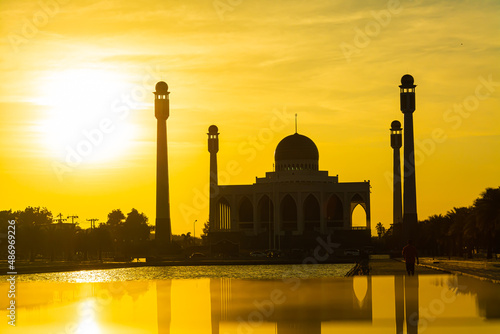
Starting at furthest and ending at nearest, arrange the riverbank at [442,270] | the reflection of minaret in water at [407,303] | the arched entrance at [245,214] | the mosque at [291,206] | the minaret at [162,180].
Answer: the arched entrance at [245,214]
the mosque at [291,206]
the minaret at [162,180]
the riverbank at [442,270]
the reflection of minaret in water at [407,303]

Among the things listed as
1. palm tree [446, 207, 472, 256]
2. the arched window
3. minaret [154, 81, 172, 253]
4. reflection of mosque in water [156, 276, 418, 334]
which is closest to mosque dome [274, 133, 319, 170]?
the arched window

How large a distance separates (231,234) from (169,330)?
128m

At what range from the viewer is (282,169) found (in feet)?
503

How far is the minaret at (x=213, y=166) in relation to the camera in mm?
155375

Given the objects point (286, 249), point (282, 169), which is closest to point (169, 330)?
point (286, 249)

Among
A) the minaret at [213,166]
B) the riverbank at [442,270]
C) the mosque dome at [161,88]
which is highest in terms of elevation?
the mosque dome at [161,88]

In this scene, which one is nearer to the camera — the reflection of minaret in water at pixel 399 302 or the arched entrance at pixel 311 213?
the reflection of minaret in water at pixel 399 302

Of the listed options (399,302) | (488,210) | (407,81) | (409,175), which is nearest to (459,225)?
(488,210)

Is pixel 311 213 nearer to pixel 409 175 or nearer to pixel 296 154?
pixel 296 154

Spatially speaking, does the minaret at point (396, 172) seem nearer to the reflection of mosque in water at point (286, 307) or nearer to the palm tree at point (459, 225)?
the palm tree at point (459, 225)

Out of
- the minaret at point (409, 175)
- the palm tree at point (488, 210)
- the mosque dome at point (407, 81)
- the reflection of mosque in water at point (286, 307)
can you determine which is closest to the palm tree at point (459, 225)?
the palm tree at point (488, 210)

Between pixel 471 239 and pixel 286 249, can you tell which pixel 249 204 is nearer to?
pixel 286 249

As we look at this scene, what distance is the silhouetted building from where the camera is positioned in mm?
145875

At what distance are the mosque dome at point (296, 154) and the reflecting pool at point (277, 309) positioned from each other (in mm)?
118396
